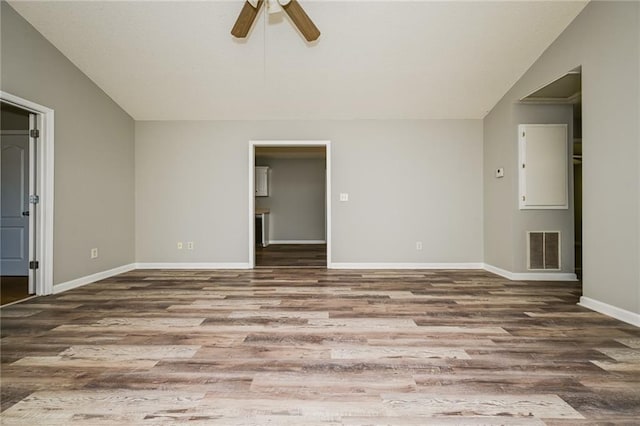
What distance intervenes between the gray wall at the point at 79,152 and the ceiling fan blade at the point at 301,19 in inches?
113

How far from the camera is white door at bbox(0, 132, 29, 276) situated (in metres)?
4.86

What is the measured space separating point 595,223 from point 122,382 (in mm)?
4054

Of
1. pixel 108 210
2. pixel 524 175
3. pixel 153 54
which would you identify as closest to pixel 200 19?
pixel 153 54

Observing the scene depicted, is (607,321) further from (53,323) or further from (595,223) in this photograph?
(53,323)

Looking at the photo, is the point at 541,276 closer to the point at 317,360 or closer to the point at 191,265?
the point at 317,360

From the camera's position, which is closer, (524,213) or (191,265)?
(524,213)

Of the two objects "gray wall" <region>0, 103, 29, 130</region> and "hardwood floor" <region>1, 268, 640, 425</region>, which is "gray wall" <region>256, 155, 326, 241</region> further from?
"hardwood floor" <region>1, 268, 640, 425</region>

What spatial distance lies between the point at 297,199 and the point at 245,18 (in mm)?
7089

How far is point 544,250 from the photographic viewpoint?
4.63m

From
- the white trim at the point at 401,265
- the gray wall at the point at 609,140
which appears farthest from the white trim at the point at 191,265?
the gray wall at the point at 609,140

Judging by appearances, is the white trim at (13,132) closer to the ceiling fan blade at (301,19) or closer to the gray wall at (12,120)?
the gray wall at (12,120)

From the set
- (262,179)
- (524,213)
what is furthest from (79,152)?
(524,213)

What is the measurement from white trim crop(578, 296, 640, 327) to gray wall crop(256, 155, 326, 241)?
7.04 meters

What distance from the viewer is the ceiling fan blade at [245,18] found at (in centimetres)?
277
